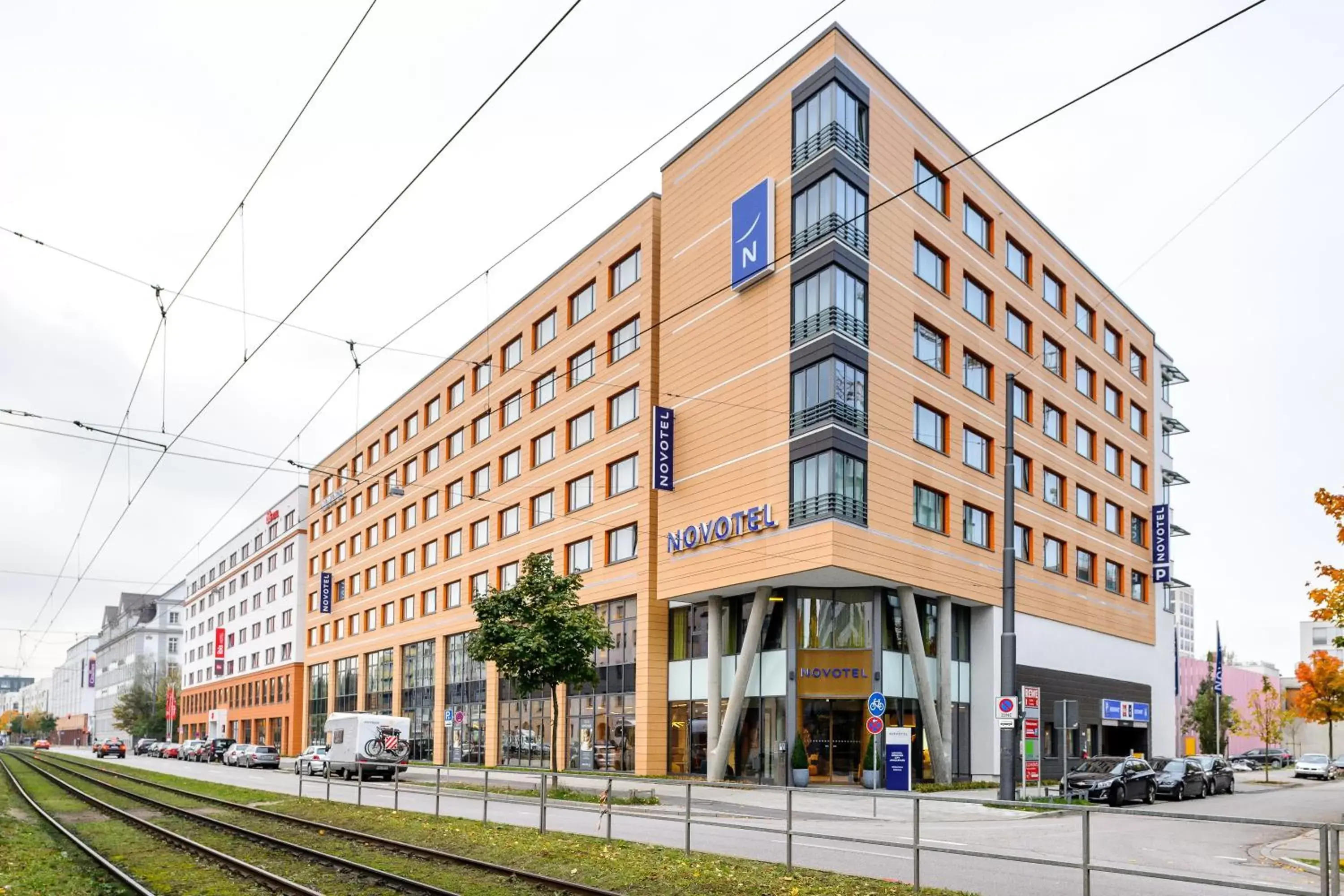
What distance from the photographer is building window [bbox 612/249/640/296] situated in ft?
156

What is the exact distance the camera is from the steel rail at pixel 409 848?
1420cm

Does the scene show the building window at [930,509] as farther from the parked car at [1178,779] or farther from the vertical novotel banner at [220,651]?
the vertical novotel banner at [220,651]

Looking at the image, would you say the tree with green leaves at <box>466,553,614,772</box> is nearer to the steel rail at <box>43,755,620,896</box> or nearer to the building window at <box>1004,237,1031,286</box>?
the steel rail at <box>43,755,620,896</box>

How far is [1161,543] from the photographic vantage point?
61.2 m

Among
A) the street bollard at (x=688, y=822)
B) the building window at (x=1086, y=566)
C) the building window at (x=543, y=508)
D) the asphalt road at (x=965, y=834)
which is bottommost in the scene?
the asphalt road at (x=965, y=834)

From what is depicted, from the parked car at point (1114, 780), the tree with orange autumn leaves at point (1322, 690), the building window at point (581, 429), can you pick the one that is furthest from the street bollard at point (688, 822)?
the building window at point (581, 429)

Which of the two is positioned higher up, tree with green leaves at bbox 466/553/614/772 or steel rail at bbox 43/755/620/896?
tree with green leaves at bbox 466/553/614/772

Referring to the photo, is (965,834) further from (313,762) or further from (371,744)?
(313,762)

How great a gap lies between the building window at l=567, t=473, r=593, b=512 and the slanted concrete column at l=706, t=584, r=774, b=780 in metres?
11.5

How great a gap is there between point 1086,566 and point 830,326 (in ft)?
75.9

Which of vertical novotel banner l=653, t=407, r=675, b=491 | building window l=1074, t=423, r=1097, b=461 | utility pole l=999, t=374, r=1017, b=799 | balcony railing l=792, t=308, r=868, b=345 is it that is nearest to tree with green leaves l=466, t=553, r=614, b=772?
vertical novotel banner l=653, t=407, r=675, b=491

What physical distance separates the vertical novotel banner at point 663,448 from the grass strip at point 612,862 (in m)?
19.1

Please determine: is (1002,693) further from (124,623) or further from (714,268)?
(124,623)

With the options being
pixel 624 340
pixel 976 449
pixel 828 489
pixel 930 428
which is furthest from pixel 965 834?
pixel 624 340
